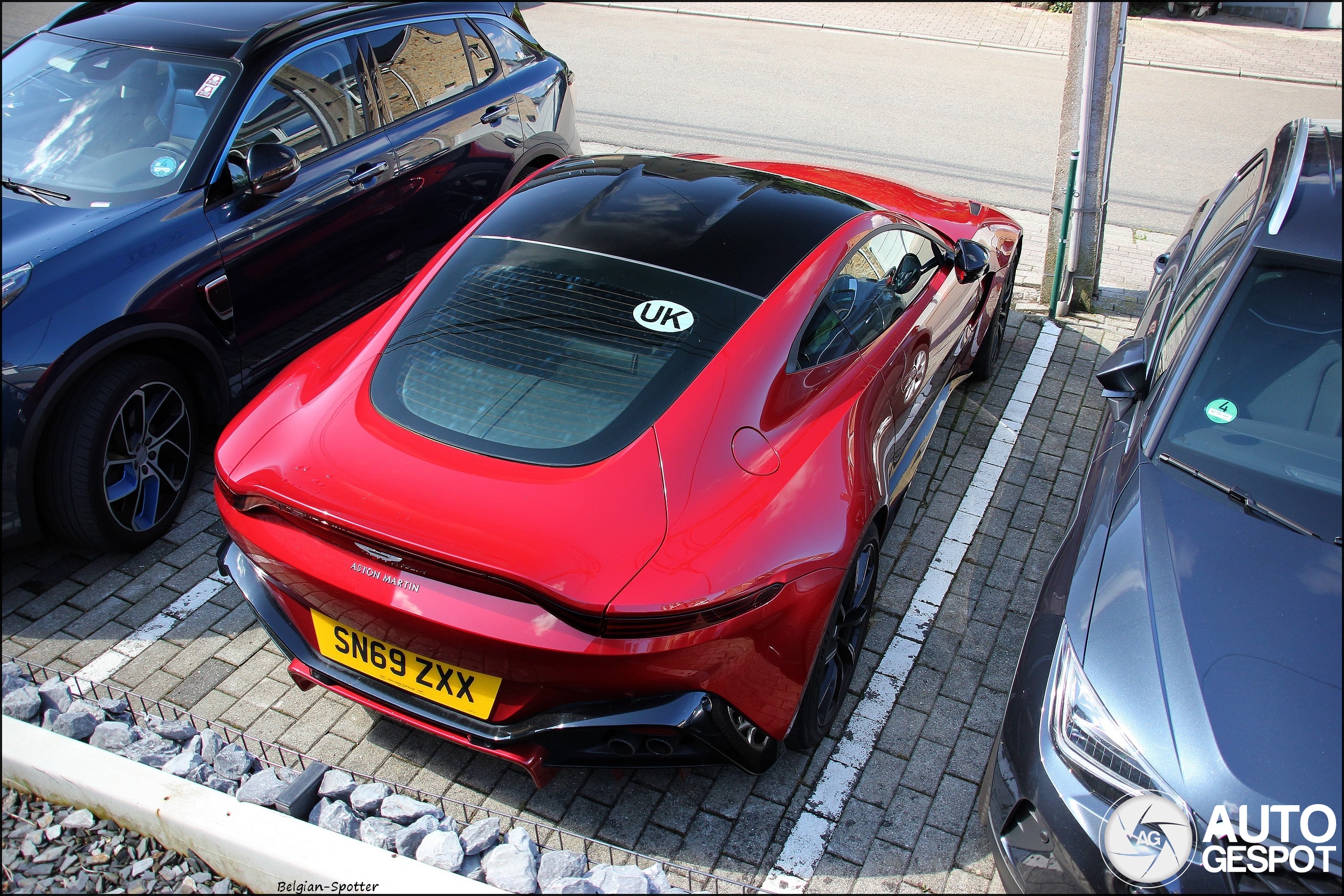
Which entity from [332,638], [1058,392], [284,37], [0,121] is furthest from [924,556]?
[0,121]

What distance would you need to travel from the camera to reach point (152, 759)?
3070 millimetres

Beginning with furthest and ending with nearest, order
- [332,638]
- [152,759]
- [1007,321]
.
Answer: [1007,321], [152,759], [332,638]

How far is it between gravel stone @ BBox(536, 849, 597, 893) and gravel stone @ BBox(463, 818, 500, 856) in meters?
0.17

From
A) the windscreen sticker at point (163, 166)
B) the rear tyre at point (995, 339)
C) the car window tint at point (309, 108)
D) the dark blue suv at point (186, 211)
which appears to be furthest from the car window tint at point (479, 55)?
the rear tyre at point (995, 339)

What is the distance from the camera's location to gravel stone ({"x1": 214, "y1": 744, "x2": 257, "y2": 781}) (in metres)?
3.08

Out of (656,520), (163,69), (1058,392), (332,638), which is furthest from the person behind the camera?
(1058,392)

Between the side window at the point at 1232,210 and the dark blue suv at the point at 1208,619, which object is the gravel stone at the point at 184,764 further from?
the side window at the point at 1232,210

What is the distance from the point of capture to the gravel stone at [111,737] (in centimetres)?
311

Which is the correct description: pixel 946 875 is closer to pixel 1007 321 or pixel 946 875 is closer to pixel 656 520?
pixel 656 520

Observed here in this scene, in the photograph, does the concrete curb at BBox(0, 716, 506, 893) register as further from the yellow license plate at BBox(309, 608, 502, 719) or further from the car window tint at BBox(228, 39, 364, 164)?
the car window tint at BBox(228, 39, 364, 164)

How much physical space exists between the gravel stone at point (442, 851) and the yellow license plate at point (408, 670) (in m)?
0.39

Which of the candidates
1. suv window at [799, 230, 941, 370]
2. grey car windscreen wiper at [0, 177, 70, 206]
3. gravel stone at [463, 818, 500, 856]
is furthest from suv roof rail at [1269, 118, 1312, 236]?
grey car windscreen wiper at [0, 177, 70, 206]

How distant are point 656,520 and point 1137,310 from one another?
493 cm

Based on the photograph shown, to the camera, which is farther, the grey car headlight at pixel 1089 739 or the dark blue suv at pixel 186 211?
the dark blue suv at pixel 186 211
